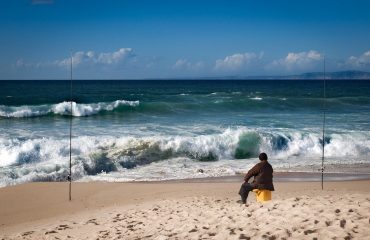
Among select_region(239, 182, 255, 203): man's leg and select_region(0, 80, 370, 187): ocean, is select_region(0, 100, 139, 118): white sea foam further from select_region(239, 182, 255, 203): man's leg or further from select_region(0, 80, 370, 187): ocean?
select_region(239, 182, 255, 203): man's leg

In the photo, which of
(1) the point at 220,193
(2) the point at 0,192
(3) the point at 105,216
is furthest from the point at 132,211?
(2) the point at 0,192

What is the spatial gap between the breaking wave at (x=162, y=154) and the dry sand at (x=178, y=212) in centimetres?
164

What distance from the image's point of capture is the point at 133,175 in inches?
484

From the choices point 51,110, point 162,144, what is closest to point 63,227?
point 162,144

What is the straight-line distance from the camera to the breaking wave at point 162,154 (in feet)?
40.0

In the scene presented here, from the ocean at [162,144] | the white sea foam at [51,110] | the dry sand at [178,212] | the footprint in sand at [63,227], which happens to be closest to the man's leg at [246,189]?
the dry sand at [178,212]

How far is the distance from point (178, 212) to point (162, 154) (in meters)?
8.51

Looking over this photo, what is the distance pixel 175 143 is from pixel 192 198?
7480 millimetres

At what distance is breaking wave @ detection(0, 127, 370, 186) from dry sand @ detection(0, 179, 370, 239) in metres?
1.64

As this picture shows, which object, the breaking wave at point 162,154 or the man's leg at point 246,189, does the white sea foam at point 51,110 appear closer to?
the breaking wave at point 162,154

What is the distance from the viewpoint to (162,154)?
15.6 metres

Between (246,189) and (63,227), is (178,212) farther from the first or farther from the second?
(63,227)

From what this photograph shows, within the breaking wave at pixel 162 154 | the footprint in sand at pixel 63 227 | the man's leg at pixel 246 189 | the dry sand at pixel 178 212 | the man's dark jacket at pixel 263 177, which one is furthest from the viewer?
Result: the breaking wave at pixel 162 154

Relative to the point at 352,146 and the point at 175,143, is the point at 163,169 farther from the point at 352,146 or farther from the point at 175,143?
the point at 352,146
